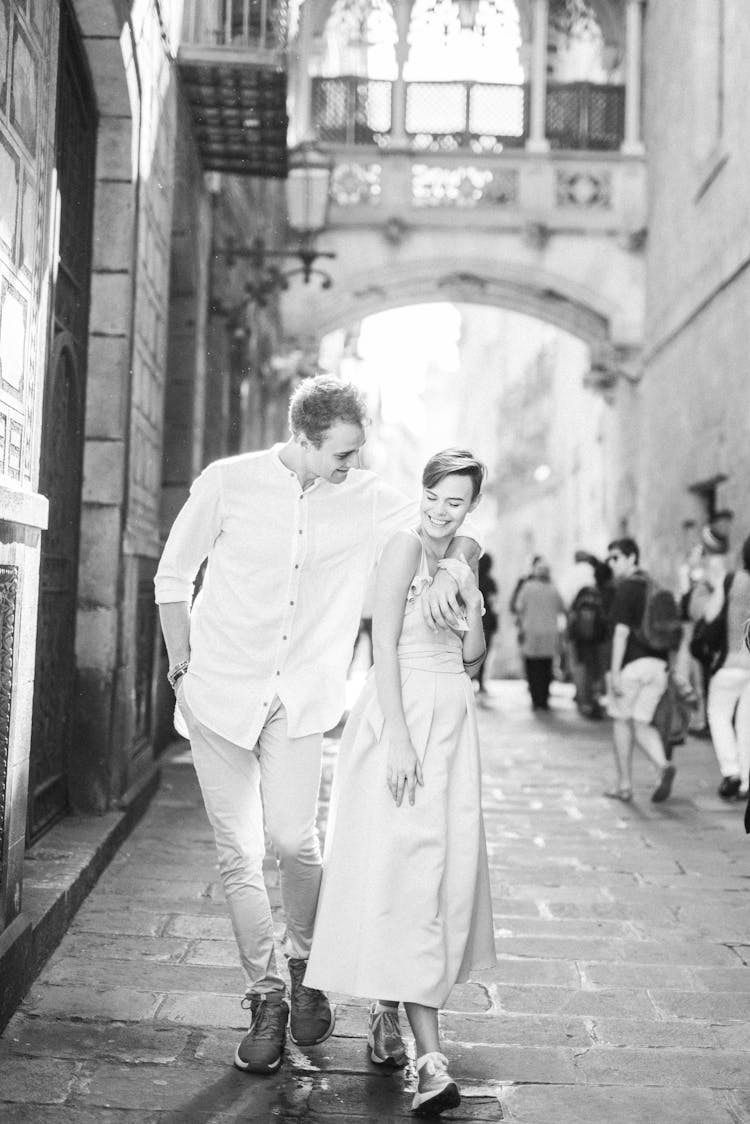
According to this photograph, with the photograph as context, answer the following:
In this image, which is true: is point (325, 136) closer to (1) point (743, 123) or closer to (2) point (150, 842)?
(1) point (743, 123)

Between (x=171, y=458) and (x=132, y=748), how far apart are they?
3.76 metres

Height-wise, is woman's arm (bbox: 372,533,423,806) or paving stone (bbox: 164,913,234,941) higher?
woman's arm (bbox: 372,533,423,806)

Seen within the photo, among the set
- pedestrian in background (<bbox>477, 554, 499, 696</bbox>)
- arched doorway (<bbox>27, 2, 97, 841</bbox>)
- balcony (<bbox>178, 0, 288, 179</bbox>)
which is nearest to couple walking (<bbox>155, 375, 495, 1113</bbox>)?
arched doorway (<bbox>27, 2, 97, 841</bbox>)

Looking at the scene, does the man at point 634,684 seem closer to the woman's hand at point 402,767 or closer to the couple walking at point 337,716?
the couple walking at point 337,716

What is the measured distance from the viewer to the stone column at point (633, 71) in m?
17.3

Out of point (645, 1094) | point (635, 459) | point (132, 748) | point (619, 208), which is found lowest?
point (645, 1094)

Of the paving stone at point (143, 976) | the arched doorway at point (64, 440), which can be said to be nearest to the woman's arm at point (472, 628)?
the paving stone at point (143, 976)

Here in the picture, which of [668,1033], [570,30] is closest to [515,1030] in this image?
[668,1033]

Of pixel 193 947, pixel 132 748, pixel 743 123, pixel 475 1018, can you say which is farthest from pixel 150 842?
pixel 743 123

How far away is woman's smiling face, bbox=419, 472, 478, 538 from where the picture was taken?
3.24 m

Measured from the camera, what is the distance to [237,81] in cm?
830

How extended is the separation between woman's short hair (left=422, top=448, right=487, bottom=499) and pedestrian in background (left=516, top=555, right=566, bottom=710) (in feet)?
34.5

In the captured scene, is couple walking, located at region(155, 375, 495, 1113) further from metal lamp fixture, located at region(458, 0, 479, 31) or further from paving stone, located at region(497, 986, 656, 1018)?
metal lamp fixture, located at region(458, 0, 479, 31)

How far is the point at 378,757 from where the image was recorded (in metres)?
3.27
